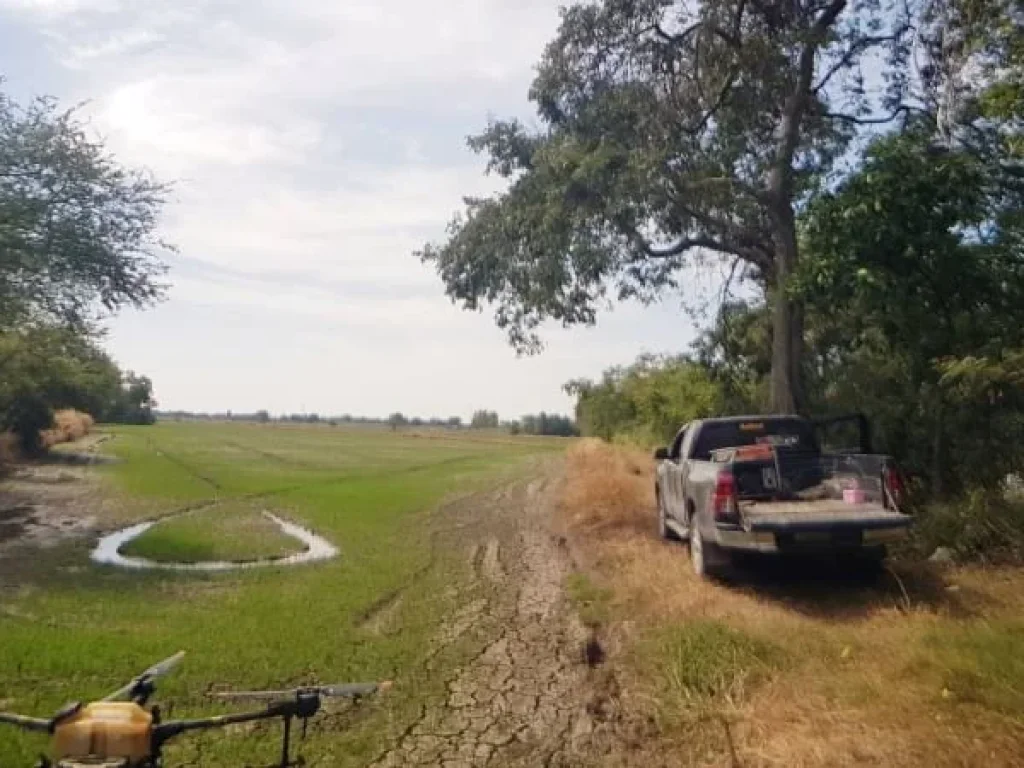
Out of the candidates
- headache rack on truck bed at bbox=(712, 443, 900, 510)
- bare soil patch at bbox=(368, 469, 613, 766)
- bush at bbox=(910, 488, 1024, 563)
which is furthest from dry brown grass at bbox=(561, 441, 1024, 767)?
headache rack on truck bed at bbox=(712, 443, 900, 510)

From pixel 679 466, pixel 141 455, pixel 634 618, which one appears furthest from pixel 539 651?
pixel 141 455

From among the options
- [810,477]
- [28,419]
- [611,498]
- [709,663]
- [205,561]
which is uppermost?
[28,419]

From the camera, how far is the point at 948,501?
11531mm

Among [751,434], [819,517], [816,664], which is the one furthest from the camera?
[751,434]

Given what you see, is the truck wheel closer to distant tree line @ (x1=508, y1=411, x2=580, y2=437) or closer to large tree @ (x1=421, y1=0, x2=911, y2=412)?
large tree @ (x1=421, y1=0, x2=911, y2=412)

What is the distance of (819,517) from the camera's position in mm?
8742

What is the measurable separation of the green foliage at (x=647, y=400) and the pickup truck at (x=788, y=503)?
10.1 meters

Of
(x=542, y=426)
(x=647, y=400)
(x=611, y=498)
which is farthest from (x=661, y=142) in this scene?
(x=542, y=426)

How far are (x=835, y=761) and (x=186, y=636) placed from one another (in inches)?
236

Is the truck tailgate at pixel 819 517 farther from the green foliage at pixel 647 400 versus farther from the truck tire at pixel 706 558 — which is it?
the green foliage at pixel 647 400

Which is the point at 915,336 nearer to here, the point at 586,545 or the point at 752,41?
the point at 586,545

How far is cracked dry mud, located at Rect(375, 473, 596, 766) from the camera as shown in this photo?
5762 millimetres

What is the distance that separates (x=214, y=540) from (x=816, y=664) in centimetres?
1190

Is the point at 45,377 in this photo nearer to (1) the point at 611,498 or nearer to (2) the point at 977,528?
(1) the point at 611,498
